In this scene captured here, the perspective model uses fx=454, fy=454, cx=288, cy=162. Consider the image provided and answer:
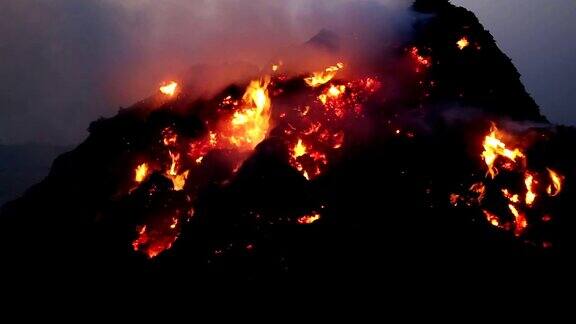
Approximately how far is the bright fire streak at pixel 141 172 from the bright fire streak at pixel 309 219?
8.78 m

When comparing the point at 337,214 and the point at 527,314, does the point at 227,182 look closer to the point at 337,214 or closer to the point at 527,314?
the point at 337,214

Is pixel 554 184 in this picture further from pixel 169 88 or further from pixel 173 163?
pixel 169 88

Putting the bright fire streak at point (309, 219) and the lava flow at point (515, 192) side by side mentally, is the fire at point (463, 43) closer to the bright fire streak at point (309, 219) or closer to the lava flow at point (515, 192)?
the lava flow at point (515, 192)

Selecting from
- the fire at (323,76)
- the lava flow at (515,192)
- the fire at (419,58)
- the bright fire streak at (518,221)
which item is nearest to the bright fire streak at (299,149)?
the fire at (323,76)

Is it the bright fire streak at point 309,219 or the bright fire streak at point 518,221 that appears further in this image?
the bright fire streak at point 518,221

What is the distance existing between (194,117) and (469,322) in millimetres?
14769

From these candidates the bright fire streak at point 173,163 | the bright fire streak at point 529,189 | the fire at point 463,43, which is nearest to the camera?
the bright fire streak at point 529,189

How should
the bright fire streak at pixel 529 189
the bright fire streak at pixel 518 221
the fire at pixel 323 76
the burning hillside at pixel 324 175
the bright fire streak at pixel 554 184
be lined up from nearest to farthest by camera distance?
the burning hillside at pixel 324 175, the bright fire streak at pixel 518 221, the bright fire streak at pixel 554 184, the bright fire streak at pixel 529 189, the fire at pixel 323 76

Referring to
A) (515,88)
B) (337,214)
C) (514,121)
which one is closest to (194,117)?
(337,214)

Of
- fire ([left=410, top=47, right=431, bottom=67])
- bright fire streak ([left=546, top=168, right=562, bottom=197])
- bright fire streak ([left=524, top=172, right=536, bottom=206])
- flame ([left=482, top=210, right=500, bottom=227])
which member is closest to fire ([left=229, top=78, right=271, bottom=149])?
fire ([left=410, top=47, right=431, bottom=67])

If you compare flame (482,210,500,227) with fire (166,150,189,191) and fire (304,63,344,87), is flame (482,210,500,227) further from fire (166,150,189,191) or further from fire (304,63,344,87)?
fire (166,150,189,191)

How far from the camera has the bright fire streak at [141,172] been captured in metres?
21.3

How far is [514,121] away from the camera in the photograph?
20000 mm

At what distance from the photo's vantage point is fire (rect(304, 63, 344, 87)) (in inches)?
885
